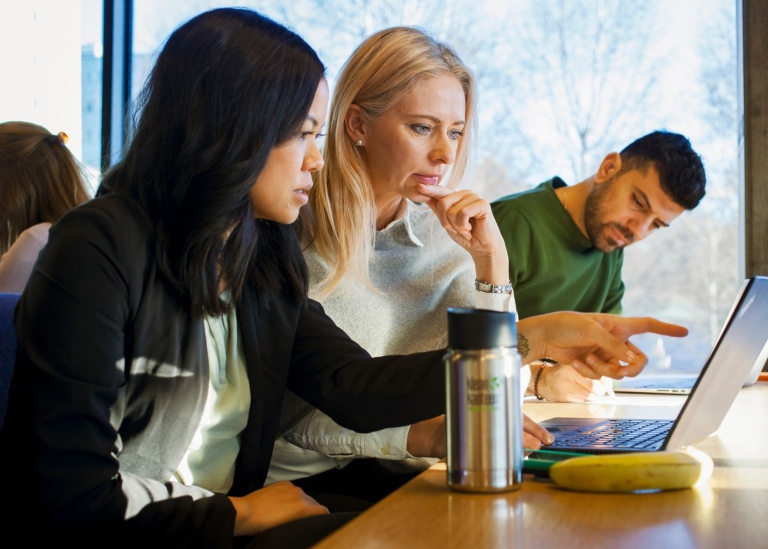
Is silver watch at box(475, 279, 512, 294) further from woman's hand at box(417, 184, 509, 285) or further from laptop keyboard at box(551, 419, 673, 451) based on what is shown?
laptop keyboard at box(551, 419, 673, 451)

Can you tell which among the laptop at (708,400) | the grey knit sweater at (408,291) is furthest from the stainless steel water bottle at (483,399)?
the grey knit sweater at (408,291)

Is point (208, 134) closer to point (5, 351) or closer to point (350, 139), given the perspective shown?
point (5, 351)

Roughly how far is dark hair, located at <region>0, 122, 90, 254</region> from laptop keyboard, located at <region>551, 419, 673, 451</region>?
1.66 metres

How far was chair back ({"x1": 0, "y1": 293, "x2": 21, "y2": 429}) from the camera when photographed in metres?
1.32

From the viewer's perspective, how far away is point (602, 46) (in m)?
3.33

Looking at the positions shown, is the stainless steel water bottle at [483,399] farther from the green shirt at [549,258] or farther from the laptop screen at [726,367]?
the green shirt at [549,258]

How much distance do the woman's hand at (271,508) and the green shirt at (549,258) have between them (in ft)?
4.80

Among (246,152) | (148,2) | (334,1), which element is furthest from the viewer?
(148,2)

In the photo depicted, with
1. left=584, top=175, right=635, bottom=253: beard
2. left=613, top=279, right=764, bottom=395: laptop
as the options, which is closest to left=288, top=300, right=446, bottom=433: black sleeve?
left=613, top=279, right=764, bottom=395: laptop

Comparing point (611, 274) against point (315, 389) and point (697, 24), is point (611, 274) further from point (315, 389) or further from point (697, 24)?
point (315, 389)

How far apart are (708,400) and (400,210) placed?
0.90 meters

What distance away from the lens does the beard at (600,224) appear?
8.65ft

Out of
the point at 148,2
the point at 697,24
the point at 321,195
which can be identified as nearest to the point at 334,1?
the point at 148,2

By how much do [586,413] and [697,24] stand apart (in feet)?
7.09
